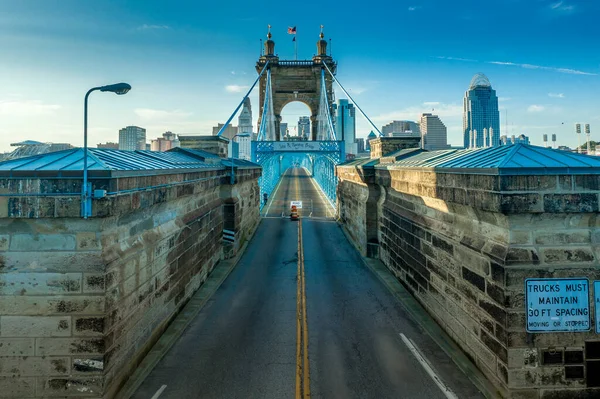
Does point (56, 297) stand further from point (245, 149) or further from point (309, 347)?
point (245, 149)

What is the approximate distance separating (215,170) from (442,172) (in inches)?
374

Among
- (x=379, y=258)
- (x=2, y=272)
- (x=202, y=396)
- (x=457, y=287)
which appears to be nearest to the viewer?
(x=2, y=272)

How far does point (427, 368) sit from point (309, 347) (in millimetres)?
2713

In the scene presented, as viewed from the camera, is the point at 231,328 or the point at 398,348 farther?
the point at 231,328

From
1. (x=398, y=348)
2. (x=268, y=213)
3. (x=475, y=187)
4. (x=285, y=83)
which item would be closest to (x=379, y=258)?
(x=398, y=348)

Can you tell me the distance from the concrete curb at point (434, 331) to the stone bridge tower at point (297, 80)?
2132 inches

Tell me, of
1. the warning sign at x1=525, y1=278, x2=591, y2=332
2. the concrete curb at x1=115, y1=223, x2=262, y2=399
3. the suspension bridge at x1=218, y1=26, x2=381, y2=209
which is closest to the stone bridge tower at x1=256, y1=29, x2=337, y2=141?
the suspension bridge at x1=218, y1=26, x2=381, y2=209

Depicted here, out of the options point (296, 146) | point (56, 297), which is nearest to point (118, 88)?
point (56, 297)

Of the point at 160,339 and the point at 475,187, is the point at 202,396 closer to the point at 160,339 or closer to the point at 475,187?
the point at 160,339

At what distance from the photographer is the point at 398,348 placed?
8.84 meters

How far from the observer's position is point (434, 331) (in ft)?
31.5

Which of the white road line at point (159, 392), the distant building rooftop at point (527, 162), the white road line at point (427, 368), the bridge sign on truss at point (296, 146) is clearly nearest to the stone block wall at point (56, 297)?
the white road line at point (159, 392)

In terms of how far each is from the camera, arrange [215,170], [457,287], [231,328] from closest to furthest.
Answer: [457,287]
[231,328]
[215,170]

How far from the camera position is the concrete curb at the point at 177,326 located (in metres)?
7.46
